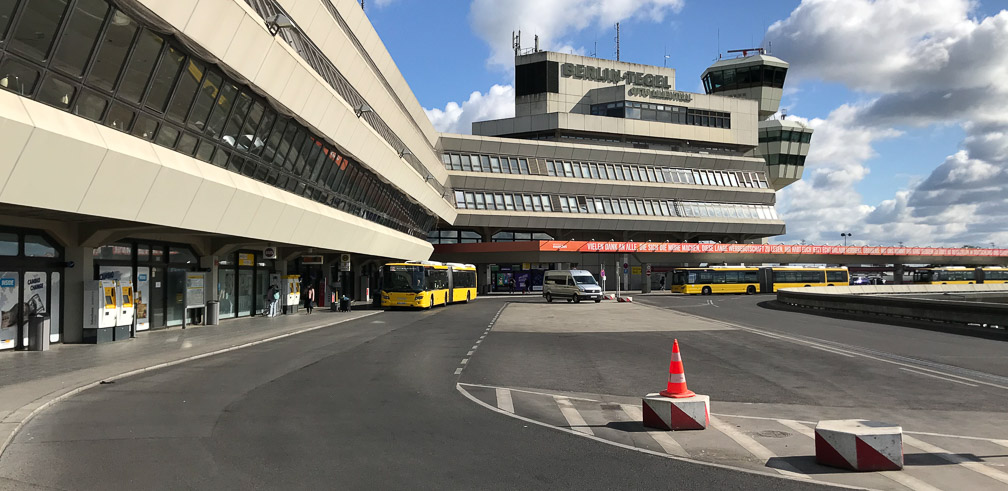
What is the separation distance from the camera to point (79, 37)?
13.6m

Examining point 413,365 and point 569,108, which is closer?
point 413,365

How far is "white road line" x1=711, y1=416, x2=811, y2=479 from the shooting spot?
7.16m

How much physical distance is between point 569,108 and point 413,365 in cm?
7039

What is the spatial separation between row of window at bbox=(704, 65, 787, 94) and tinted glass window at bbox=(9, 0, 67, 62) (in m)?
89.1

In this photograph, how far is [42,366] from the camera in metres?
14.8

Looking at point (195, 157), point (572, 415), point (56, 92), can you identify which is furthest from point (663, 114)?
point (572, 415)

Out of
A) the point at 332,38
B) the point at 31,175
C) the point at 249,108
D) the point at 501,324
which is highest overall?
the point at 332,38

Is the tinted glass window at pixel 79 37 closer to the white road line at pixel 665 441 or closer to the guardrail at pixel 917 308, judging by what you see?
the white road line at pixel 665 441

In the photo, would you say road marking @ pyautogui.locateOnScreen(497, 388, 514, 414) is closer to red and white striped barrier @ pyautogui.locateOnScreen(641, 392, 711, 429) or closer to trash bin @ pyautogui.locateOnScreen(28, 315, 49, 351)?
red and white striped barrier @ pyautogui.locateOnScreen(641, 392, 711, 429)

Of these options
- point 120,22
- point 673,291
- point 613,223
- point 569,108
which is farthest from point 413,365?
point 569,108

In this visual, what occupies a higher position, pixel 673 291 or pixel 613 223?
pixel 613 223

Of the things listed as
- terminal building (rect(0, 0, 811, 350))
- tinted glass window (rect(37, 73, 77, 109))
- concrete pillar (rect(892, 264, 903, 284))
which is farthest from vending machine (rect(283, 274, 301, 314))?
concrete pillar (rect(892, 264, 903, 284))

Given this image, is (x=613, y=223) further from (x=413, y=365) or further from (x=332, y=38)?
(x=413, y=365)

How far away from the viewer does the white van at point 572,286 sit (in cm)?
5181
